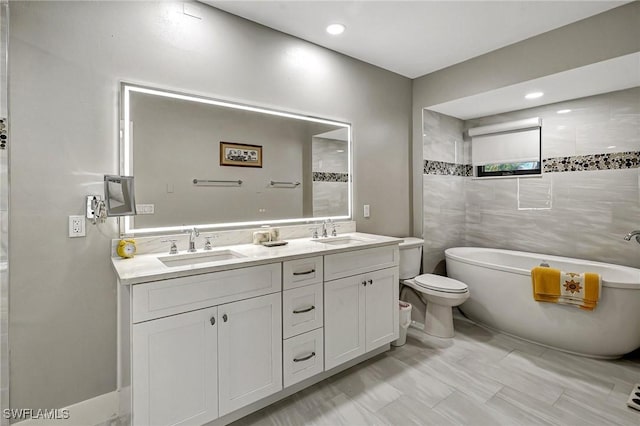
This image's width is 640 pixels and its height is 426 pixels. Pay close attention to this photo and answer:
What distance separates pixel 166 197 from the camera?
2.01m

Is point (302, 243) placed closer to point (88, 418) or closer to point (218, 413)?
point (218, 413)

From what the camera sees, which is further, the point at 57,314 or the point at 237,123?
the point at 237,123

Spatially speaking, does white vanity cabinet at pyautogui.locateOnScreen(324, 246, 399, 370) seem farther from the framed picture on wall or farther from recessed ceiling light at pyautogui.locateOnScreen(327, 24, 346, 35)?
recessed ceiling light at pyautogui.locateOnScreen(327, 24, 346, 35)

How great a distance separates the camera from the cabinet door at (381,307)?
2.34 meters

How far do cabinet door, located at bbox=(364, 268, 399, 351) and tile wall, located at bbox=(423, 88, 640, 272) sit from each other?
1.10m

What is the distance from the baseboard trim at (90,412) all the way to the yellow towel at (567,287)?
10.0ft

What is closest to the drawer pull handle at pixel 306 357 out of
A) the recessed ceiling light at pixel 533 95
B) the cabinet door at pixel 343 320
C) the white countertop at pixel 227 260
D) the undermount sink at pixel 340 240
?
the cabinet door at pixel 343 320

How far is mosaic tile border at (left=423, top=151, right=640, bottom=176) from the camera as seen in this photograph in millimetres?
2787

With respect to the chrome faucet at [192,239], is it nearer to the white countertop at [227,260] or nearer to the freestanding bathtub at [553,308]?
the white countertop at [227,260]

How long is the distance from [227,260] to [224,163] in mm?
818

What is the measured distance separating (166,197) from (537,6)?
2811 millimetres

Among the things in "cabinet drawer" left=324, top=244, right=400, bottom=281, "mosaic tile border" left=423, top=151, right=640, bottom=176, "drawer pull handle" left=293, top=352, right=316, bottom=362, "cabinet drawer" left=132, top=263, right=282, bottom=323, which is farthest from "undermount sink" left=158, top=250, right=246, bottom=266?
"mosaic tile border" left=423, top=151, right=640, bottom=176

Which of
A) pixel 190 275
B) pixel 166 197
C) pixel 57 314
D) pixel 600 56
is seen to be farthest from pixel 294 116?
pixel 600 56

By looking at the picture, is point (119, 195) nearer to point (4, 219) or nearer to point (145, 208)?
point (145, 208)
